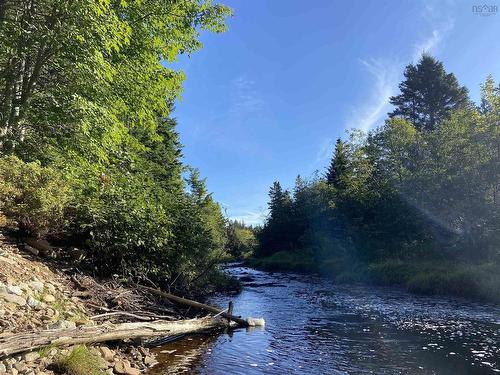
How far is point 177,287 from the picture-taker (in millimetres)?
15812

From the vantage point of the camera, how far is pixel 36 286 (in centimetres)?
786

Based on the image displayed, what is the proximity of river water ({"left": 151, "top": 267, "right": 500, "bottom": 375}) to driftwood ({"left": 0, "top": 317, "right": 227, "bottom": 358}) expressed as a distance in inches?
24.5

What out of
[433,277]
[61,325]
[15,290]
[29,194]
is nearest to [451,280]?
[433,277]

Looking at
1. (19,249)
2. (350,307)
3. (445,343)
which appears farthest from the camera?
(350,307)

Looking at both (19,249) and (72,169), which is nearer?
(19,249)

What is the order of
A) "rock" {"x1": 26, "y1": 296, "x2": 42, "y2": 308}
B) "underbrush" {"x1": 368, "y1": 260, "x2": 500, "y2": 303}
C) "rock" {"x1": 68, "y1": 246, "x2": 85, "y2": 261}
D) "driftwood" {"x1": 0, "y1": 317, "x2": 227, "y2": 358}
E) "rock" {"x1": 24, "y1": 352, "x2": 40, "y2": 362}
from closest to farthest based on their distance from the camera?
"driftwood" {"x1": 0, "y1": 317, "x2": 227, "y2": 358}
"rock" {"x1": 24, "y1": 352, "x2": 40, "y2": 362}
"rock" {"x1": 26, "y1": 296, "x2": 42, "y2": 308}
"rock" {"x1": 68, "y1": 246, "x2": 85, "y2": 261}
"underbrush" {"x1": 368, "y1": 260, "x2": 500, "y2": 303}

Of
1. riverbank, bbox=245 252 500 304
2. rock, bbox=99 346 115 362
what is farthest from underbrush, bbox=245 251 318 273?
rock, bbox=99 346 115 362

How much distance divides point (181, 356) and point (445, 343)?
828 centimetres

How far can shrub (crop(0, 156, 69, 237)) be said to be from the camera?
934 cm

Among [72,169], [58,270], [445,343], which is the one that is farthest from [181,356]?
[445,343]

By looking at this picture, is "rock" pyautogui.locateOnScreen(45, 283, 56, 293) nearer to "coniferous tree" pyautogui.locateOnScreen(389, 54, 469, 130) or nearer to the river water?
the river water

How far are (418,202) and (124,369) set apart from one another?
113 ft

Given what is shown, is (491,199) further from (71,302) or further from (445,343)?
(71,302)

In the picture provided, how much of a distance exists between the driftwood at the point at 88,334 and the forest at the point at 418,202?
19.3 metres
